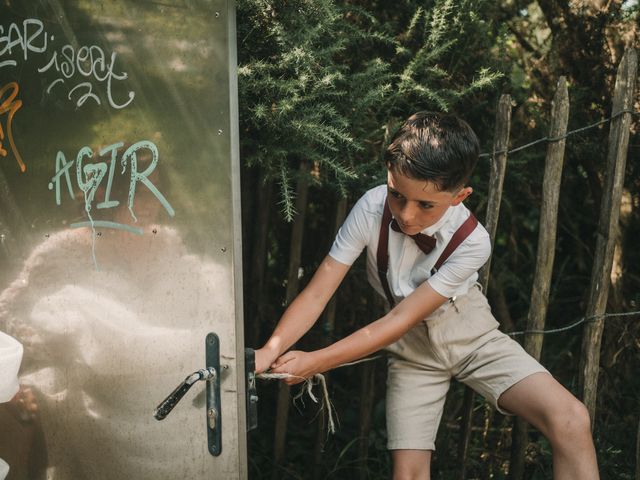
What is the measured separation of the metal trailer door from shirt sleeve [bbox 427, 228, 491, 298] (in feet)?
2.35

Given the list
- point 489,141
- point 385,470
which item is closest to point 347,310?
point 385,470

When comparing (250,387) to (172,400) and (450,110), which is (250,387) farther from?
(450,110)

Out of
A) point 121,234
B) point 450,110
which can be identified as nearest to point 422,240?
point 450,110

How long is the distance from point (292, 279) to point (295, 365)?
934 millimetres

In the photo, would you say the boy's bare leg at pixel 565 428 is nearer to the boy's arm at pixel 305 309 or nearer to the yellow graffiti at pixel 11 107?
the boy's arm at pixel 305 309

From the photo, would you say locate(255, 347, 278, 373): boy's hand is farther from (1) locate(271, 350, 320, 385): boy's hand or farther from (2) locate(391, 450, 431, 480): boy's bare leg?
(2) locate(391, 450, 431, 480): boy's bare leg

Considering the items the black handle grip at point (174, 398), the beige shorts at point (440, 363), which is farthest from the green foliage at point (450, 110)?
the black handle grip at point (174, 398)

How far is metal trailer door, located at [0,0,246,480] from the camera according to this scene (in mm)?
1824

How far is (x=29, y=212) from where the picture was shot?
2.08 meters

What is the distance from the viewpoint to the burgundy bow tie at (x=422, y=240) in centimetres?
229

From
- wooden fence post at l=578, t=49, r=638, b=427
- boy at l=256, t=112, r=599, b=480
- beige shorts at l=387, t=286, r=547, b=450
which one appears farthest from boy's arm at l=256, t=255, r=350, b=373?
wooden fence post at l=578, t=49, r=638, b=427

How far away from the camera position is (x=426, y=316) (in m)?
2.28

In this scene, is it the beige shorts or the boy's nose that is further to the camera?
the beige shorts

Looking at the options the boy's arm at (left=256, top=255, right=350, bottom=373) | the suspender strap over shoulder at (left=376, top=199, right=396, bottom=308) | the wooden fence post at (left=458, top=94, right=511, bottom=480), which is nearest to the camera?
the boy's arm at (left=256, top=255, right=350, bottom=373)
